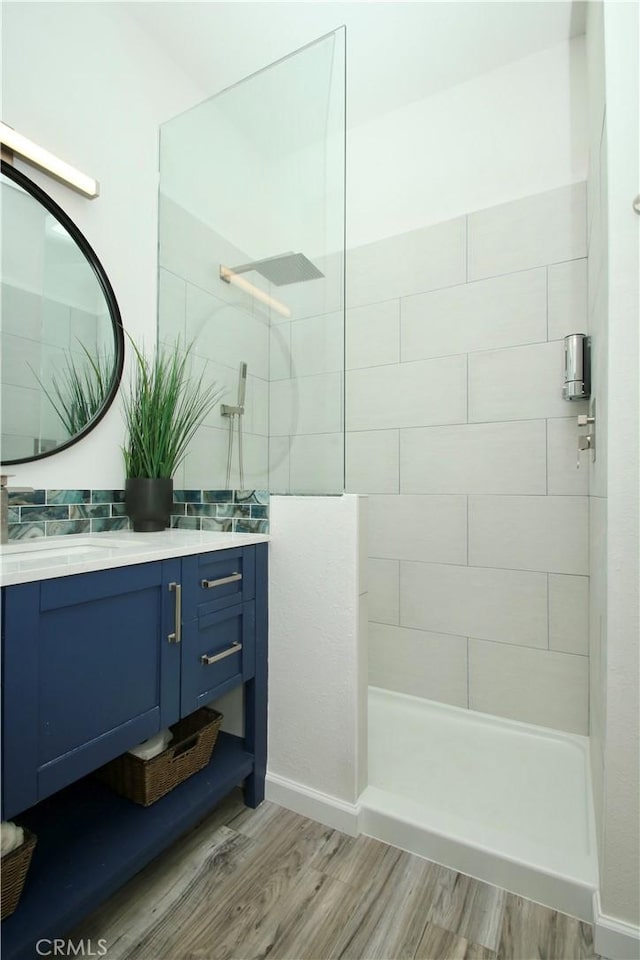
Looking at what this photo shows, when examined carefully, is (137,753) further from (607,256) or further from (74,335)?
(607,256)

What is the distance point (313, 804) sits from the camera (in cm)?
147

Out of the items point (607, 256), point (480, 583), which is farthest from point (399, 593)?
point (607, 256)

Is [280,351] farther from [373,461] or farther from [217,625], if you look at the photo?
[217,625]

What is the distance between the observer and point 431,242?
2154 mm

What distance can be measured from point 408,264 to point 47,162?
1.46m

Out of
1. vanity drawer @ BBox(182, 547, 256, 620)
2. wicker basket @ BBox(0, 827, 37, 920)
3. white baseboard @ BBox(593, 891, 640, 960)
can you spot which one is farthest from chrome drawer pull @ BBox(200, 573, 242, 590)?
white baseboard @ BBox(593, 891, 640, 960)

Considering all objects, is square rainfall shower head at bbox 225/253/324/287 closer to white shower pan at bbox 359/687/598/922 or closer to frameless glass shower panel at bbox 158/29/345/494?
frameless glass shower panel at bbox 158/29/345/494

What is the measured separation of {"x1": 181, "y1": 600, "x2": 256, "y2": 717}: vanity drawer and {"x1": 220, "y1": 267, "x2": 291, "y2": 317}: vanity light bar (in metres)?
1.03

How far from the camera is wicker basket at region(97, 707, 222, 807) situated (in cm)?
126

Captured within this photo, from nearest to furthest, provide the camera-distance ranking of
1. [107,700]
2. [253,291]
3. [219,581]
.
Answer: [107,700] < [219,581] < [253,291]

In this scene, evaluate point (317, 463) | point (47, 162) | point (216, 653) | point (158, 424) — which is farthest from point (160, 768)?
point (47, 162)

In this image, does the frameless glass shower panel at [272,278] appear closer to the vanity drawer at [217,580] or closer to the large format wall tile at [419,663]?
the vanity drawer at [217,580]

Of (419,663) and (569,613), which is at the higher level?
(569,613)

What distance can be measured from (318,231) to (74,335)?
93 centimetres
